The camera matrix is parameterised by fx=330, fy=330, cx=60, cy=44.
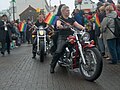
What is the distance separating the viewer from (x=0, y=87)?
22.7ft

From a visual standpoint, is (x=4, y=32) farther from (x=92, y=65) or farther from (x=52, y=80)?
(x=92, y=65)

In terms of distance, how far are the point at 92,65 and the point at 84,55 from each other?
0.37 metres

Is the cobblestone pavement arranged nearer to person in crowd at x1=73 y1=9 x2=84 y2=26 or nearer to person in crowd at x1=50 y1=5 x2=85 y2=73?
person in crowd at x1=50 y1=5 x2=85 y2=73

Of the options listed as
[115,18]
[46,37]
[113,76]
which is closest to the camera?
[113,76]

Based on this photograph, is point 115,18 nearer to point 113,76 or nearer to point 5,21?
point 113,76

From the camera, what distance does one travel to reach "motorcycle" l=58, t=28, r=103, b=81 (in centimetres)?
706

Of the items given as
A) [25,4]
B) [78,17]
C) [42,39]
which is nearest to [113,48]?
[42,39]

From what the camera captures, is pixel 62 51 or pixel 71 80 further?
pixel 62 51

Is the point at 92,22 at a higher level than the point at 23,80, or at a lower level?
higher

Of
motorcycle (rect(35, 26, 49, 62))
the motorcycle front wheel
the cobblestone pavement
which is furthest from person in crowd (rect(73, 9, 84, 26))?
the motorcycle front wheel

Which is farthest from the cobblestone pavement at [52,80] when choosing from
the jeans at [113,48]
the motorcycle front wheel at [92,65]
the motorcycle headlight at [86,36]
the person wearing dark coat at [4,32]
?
the person wearing dark coat at [4,32]

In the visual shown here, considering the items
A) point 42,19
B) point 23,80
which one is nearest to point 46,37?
point 42,19

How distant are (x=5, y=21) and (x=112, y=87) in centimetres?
889

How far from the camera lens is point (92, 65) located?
723cm
